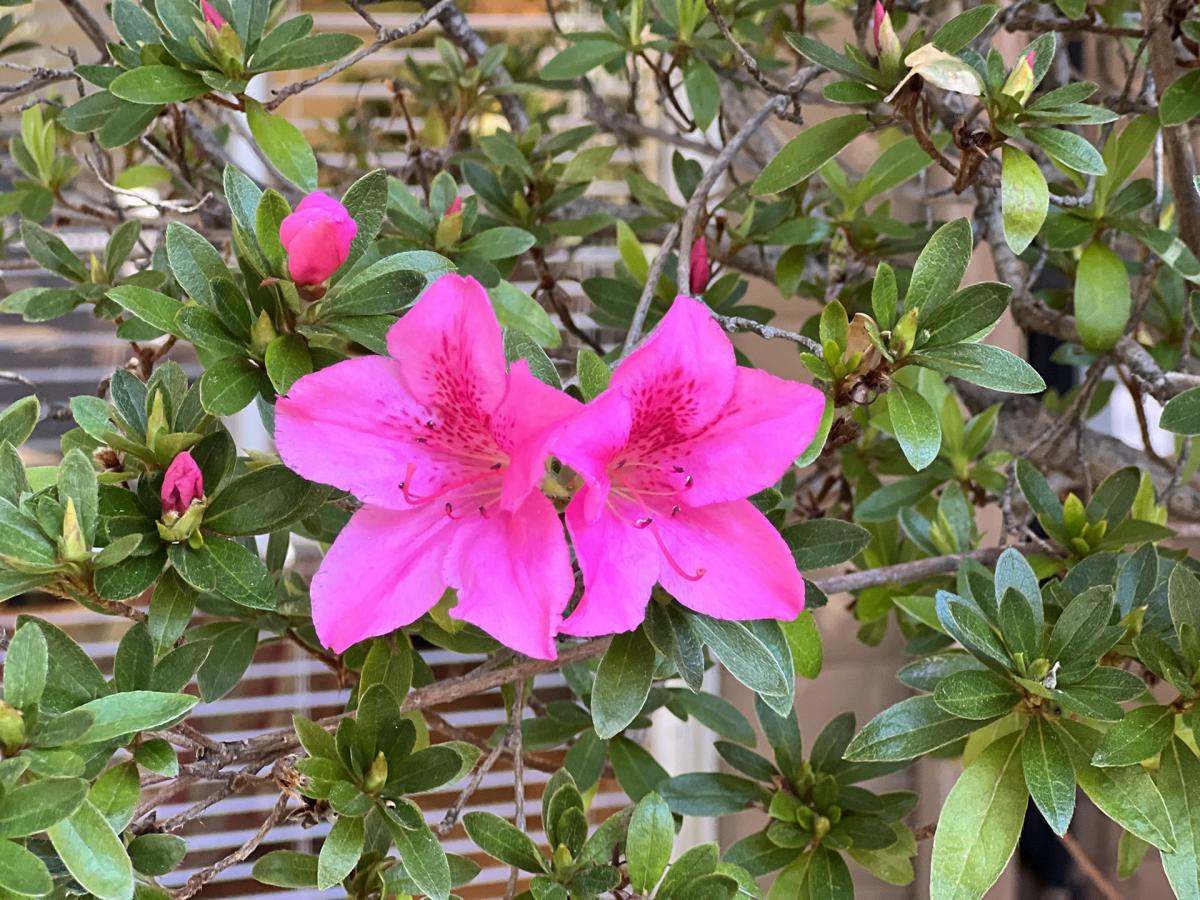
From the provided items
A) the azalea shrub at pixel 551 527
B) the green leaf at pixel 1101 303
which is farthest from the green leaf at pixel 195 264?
the green leaf at pixel 1101 303

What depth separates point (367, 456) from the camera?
2.11 ft

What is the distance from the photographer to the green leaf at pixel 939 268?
2.41ft

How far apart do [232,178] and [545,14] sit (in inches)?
64.2

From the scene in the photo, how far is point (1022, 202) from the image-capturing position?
2.63 feet

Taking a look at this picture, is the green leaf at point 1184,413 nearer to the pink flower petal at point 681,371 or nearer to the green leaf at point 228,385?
the pink flower petal at point 681,371

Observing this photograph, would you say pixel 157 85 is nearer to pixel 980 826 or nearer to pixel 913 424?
pixel 913 424

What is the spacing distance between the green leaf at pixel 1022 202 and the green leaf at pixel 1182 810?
40 centimetres

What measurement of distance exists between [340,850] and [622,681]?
0.78ft

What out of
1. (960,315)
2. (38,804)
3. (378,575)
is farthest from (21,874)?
(960,315)

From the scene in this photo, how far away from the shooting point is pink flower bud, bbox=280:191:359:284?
2.10 ft

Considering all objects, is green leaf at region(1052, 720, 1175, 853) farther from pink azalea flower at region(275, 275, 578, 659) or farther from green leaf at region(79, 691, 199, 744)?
green leaf at region(79, 691, 199, 744)

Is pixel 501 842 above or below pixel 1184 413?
below

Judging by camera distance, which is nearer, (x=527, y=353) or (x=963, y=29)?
(x=527, y=353)

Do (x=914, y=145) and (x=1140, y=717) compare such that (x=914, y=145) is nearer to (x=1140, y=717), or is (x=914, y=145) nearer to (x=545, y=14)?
(x=1140, y=717)
